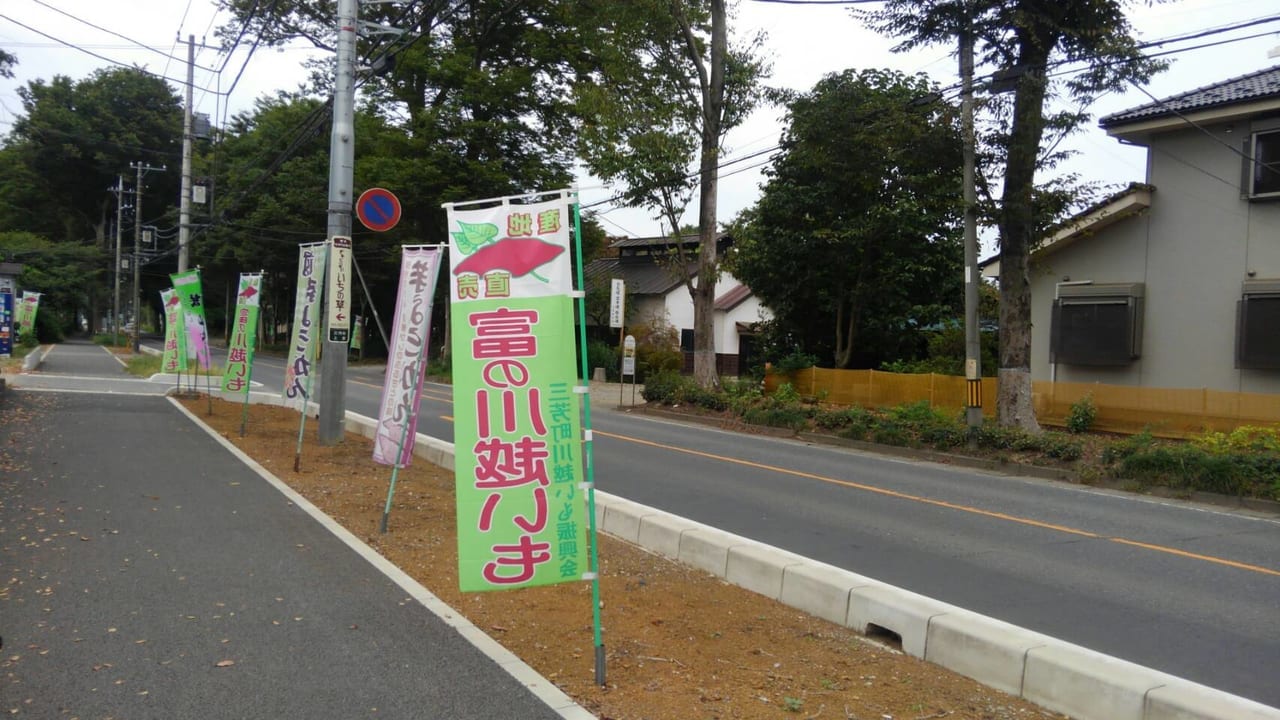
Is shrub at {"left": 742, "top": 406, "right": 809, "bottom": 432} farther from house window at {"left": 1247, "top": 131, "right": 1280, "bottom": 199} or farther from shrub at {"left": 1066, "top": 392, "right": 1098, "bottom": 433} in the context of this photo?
house window at {"left": 1247, "top": 131, "right": 1280, "bottom": 199}

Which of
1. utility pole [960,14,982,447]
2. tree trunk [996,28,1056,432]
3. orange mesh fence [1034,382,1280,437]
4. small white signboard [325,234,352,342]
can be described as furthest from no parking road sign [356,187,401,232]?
orange mesh fence [1034,382,1280,437]

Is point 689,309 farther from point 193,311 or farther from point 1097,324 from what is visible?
point 193,311

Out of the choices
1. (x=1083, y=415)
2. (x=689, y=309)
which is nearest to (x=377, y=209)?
(x=1083, y=415)

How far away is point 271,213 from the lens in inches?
1928

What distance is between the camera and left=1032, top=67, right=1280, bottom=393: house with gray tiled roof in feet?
53.7

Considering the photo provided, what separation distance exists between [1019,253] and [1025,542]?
899 centimetres

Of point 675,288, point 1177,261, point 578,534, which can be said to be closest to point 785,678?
point 578,534

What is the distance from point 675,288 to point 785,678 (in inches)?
1331

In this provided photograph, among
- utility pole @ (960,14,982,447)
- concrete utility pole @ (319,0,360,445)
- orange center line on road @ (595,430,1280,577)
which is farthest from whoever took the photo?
utility pole @ (960,14,982,447)

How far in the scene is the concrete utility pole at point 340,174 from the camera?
12.5 meters

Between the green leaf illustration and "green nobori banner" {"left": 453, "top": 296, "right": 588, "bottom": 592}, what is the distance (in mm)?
342

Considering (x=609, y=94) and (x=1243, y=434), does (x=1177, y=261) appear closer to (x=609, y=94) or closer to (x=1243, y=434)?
(x=1243, y=434)

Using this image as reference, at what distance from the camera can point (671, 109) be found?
22891 millimetres

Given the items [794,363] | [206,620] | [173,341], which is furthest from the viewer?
[794,363]
